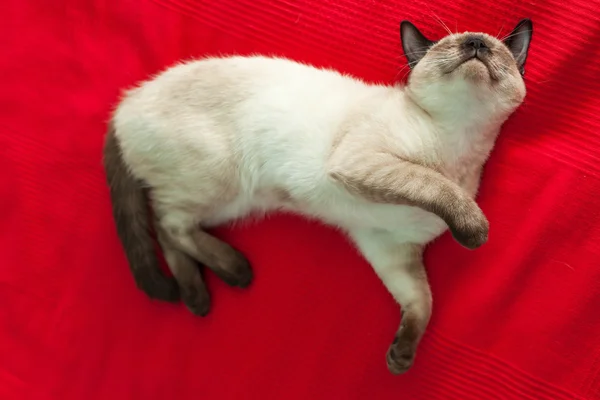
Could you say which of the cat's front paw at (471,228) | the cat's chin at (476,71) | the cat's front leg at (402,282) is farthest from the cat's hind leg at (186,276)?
the cat's chin at (476,71)

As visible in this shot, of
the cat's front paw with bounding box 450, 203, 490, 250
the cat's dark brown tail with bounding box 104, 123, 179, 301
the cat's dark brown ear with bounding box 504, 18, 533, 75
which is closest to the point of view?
the cat's front paw with bounding box 450, 203, 490, 250

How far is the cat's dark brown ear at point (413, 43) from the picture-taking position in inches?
57.2

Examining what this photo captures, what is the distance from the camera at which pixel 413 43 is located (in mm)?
1470

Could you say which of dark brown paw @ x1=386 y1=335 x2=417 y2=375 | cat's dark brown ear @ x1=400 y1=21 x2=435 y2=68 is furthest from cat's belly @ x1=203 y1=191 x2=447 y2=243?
cat's dark brown ear @ x1=400 y1=21 x2=435 y2=68

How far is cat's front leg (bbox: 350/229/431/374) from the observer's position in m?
1.45

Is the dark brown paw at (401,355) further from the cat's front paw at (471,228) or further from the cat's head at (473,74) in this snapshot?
the cat's head at (473,74)

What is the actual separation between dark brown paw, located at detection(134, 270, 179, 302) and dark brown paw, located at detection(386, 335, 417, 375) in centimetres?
65

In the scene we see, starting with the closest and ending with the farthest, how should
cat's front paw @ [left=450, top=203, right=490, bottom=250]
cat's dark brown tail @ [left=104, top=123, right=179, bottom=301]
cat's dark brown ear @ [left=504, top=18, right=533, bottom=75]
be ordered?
cat's front paw @ [left=450, top=203, right=490, bottom=250], cat's dark brown ear @ [left=504, top=18, right=533, bottom=75], cat's dark brown tail @ [left=104, top=123, right=179, bottom=301]

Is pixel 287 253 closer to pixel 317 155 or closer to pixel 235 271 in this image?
pixel 235 271

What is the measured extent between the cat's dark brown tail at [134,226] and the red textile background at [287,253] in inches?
4.1

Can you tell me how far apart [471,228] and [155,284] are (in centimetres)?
89

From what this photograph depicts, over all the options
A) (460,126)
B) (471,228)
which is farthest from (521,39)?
(471,228)

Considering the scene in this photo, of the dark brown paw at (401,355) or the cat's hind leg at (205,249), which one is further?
the cat's hind leg at (205,249)

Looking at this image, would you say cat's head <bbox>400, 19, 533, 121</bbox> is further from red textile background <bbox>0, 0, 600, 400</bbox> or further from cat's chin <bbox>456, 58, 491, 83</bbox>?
red textile background <bbox>0, 0, 600, 400</bbox>
